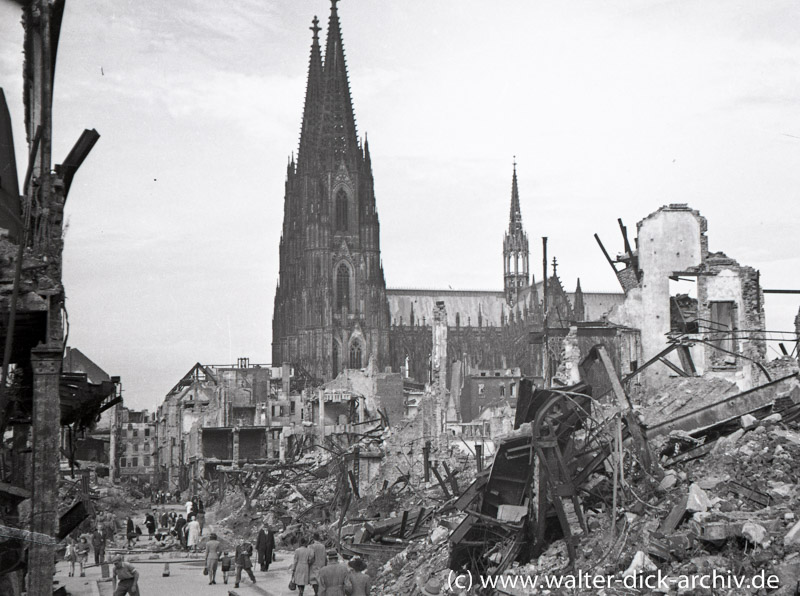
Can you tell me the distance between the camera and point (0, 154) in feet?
34.6

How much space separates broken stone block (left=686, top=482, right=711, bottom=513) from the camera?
9.62 metres

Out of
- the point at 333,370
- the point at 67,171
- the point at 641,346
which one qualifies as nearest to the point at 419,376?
the point at 333,370

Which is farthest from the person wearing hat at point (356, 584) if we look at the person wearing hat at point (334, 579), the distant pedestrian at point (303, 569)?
the distant pedestrian at point (303, 569)

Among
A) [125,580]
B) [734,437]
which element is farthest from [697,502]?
[125,580]

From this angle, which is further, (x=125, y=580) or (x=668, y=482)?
(x=125, y=580)

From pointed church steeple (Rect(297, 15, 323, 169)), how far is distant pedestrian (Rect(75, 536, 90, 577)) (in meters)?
79.1

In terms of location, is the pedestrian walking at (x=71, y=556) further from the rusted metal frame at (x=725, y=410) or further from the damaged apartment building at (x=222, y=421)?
the damaged apartment building at (x=222, y=421)

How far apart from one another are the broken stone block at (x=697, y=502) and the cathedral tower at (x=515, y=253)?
352 feet

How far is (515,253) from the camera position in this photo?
123062mm

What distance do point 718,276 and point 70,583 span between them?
15077 millimetres

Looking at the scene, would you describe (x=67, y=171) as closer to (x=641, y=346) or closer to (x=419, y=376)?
(x=641, y=346)

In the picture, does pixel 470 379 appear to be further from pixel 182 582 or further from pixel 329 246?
pixel 182 582

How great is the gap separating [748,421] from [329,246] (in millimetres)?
86677

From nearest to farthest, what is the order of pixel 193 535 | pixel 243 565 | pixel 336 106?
pixel 243 565 < pixel 193 535 < pixel 336 106
